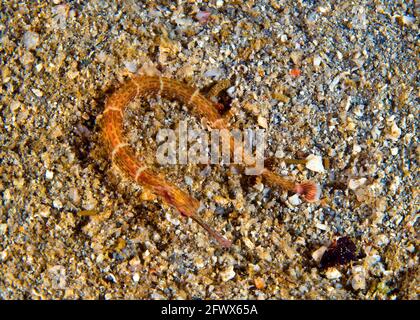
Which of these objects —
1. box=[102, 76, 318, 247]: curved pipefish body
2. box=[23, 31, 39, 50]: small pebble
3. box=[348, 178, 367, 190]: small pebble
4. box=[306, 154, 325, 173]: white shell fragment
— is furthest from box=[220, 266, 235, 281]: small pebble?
box=[23, 31, 39, 50]: small pebble

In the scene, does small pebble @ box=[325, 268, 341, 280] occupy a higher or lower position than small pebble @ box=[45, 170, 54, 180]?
lower

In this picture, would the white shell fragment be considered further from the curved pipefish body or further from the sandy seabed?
the curved pipefish body

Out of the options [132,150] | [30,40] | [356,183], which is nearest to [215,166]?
[132,150]

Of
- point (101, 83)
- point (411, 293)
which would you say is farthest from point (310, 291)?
point (101, 83)

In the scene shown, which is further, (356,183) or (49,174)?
(356,183)

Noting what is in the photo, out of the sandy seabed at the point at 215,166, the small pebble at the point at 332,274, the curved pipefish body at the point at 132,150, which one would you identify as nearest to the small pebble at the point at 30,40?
the sandy seabed at the point at 215,166

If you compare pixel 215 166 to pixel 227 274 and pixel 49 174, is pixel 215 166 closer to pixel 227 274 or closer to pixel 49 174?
pixel 227 274

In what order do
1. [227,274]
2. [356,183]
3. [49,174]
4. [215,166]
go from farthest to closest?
[215,166], [356,183], [49,174], [227,274]

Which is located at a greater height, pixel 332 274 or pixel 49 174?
pixel 49 174
